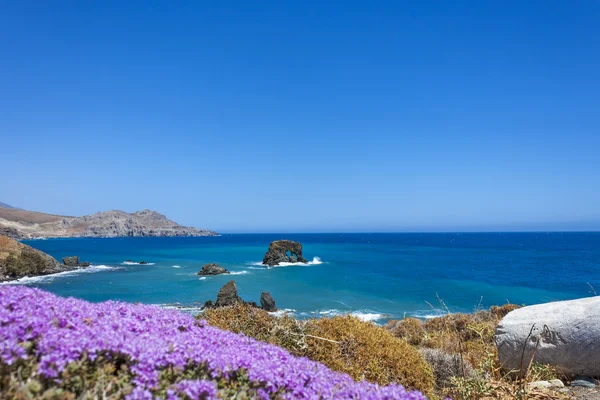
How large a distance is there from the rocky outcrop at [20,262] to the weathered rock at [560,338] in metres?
58.8

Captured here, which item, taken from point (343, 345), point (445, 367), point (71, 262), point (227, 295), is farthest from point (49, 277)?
point (343, 345)

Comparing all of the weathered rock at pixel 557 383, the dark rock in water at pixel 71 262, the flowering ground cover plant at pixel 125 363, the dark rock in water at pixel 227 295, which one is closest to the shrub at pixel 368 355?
the flowering ground cover plant at pixel 125 363

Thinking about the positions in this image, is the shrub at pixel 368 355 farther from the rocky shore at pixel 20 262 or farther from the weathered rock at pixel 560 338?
the rocky shore at pixel 20 262

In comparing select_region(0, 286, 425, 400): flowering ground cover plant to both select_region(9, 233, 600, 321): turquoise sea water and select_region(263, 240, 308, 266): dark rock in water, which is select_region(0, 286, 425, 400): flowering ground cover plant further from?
select_region(263, 240, 308, 266): dark rock in water

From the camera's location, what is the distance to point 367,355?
4961 millimetres

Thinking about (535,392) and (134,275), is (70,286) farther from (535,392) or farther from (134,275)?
(535,392)

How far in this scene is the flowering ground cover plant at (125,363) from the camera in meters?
1.93

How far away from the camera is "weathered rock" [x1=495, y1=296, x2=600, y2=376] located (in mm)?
6891

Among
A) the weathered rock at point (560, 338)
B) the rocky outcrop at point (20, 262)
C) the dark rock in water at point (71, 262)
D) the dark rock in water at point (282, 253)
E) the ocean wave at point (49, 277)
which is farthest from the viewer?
the dark rock in water at point (282, 253)

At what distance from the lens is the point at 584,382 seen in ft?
22.1

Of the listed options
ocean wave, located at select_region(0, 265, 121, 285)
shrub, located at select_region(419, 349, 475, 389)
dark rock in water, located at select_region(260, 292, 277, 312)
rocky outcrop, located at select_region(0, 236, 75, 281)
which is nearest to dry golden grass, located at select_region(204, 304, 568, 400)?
shrub, located at select_region(419, 349, 475, 389)

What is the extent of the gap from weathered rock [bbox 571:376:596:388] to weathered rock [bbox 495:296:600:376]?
3.6 inches

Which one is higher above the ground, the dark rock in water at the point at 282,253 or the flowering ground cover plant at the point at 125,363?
the flowering ground cover plant at the point at 125,363

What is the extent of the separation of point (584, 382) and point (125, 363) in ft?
26.5
